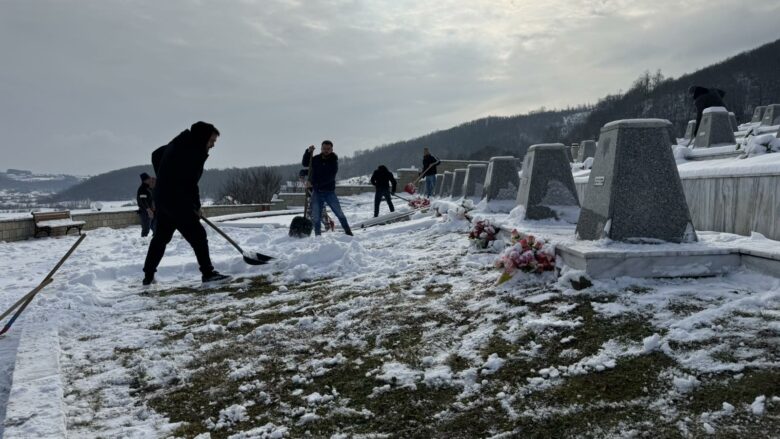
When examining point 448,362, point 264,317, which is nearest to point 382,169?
point 264,317

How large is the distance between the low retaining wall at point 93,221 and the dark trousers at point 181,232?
907 centimetres

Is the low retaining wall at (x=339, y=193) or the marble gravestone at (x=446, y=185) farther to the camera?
the low retaining wall at (x=339, y=193)

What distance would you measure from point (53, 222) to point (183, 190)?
10.7 metres

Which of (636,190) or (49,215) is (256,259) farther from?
(49,215)

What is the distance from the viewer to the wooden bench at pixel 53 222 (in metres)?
13.8

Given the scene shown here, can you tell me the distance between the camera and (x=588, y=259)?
423cm

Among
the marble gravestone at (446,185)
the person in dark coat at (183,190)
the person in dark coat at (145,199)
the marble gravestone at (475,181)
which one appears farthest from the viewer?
the marble gravestone at (446,185)

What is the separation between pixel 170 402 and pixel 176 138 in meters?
4.17

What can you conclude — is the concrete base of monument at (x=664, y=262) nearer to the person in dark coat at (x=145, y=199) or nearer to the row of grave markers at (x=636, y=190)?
the row of grave markers at (x=636, y=190)

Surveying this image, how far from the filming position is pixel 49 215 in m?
14.3

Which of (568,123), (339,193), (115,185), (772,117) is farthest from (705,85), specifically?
(115,185)

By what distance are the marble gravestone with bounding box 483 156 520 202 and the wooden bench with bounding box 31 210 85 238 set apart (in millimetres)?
12204

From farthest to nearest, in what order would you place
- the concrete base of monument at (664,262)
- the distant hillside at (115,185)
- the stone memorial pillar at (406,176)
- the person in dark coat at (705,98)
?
the distant hillside at (115,185), the stone memorial pillar at (406,176), the person in dark coat at (705,98), the concrete base of monument at (664,262)

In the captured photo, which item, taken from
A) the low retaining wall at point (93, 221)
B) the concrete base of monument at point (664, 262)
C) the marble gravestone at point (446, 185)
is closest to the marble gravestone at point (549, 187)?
the concrete base of monument at point (664, 262)
